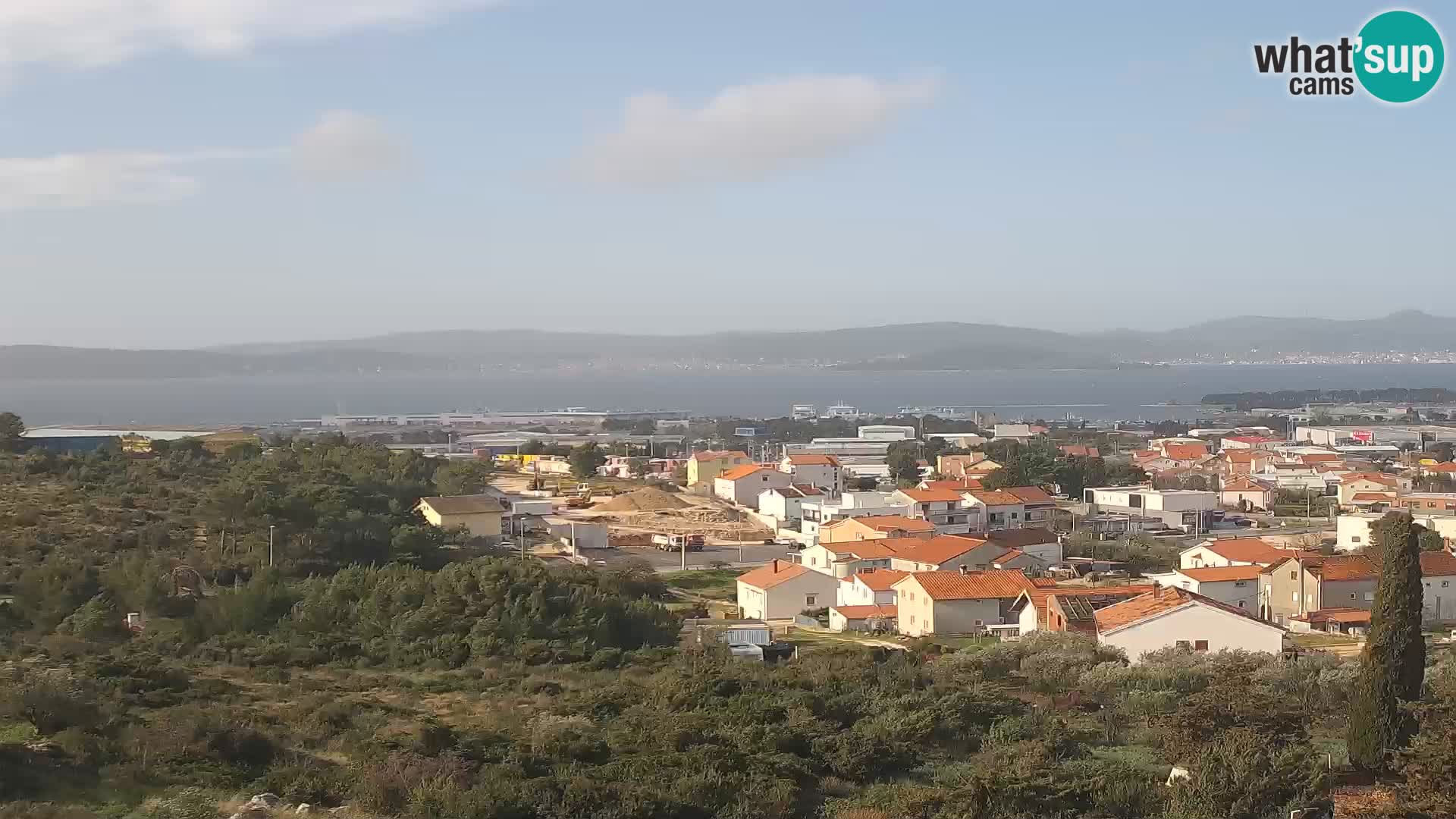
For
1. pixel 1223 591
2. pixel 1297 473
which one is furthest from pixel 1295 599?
pixel 1297 473

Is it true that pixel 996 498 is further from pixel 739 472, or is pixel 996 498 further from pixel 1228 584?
pixel 1228 584

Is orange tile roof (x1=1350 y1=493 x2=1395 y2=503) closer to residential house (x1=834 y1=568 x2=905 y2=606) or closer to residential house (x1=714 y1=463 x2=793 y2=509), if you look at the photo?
residential house (x1=714 y1=463 x2=793 y2=509)

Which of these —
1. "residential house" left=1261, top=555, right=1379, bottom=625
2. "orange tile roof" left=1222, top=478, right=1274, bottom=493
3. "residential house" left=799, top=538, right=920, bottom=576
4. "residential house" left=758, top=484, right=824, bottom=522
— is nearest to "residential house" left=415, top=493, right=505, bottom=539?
"residential house" left=799, top=538, right=920, bottom=576

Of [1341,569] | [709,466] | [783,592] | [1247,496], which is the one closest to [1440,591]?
[1341,569]

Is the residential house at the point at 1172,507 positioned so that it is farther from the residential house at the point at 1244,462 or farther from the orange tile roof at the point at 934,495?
the residential house at the point at 1244,462

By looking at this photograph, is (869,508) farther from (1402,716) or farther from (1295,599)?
(1402,716)
